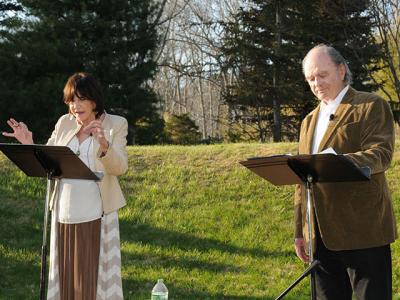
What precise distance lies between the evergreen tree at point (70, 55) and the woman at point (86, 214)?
11.8 meters

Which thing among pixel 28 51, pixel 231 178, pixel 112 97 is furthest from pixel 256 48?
pixel 231 178

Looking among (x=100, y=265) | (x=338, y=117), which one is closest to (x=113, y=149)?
(x=100, y=265)

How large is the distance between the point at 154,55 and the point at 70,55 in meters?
3.69

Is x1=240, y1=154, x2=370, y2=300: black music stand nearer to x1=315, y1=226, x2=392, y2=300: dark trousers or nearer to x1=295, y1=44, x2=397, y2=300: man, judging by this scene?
x1=295, y1=44, x2=397, y2=300: man

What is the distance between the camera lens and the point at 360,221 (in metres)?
3.41

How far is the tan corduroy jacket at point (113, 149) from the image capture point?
3.90 meters

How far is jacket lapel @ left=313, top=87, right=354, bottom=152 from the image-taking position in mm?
3462

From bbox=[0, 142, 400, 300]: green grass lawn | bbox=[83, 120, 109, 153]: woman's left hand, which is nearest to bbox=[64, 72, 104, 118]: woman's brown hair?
bbox=[83, 120, 109, 153]: woman's left hand

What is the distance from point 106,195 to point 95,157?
0.91 ft

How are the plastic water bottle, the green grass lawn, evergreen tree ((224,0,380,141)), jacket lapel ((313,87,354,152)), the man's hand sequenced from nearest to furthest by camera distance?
jacket lapel ((313,87,354,152)) < the man's hand < the plastic water bottle < the green grass lawn < evergreen tree ((224,0,380,141))

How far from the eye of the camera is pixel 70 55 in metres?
16.8

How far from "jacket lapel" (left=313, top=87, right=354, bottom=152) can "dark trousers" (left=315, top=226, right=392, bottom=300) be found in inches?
23.6

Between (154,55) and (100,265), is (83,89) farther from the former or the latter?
(154,55)

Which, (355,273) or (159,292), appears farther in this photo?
(159,292)
